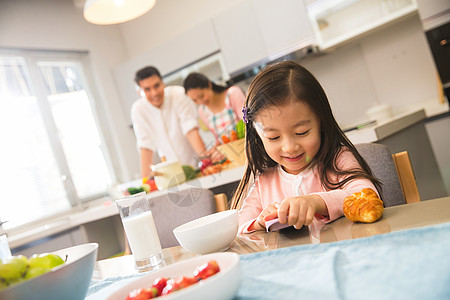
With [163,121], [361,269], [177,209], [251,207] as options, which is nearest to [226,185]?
[177,209]

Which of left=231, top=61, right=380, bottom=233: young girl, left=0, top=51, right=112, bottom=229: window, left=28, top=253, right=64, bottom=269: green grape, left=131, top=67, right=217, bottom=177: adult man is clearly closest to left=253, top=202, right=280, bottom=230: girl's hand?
left=231, top=61, right=380, bottom=233: young girl

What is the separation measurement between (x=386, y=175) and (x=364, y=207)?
12.8 inches

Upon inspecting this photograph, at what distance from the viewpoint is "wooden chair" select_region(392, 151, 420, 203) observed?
102cm

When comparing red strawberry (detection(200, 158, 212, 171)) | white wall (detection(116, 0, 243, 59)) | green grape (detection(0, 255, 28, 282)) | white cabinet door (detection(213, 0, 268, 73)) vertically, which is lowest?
green grape (detection(0, 255, 28, 282))

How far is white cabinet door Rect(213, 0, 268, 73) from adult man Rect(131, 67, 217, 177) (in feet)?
2.22

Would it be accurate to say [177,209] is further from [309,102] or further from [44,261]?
[44,261]

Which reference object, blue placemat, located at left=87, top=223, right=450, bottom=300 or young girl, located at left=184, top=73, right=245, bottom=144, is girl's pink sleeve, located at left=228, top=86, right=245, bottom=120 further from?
blue placemat, located at left=87, top=223, right=450, bottom=300

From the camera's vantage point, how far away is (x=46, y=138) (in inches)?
144

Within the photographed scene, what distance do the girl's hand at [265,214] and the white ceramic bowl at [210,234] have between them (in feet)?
0.25

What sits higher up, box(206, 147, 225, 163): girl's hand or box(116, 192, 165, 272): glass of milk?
box(206, 147, 225, 163): girl's hand

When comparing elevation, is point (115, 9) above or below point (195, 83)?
above

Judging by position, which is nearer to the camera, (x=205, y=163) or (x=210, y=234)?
(x=210, y=234)

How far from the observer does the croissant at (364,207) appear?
2.30 feet

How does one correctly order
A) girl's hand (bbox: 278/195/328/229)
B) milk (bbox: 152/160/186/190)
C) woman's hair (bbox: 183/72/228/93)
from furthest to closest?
woman's hair (bbox: 183/72/228/93) < milk (bbox: 152/160/186/190) < girl's hand (bbox: 278/195/328/229)
